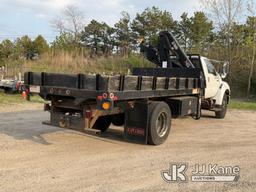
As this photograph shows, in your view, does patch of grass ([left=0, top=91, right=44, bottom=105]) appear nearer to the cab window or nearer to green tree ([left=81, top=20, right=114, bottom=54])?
the cab window

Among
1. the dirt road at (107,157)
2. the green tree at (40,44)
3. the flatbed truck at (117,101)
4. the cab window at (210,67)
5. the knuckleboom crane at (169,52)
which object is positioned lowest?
the dirt road at (107,157)

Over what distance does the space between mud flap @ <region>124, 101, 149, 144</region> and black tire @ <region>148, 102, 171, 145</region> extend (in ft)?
0.36

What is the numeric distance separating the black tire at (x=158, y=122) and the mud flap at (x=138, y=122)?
0.11m

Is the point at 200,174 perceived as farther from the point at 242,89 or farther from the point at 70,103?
the point at 242,89

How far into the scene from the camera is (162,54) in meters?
11.2

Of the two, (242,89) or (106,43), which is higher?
(106,43)

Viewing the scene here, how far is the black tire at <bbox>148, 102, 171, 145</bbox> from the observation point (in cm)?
743

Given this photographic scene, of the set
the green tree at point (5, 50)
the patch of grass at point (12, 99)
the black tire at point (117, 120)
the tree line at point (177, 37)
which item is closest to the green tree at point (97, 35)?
the tree line at point (177, 37)

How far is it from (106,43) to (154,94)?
143 feet

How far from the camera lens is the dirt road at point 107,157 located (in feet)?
16.8

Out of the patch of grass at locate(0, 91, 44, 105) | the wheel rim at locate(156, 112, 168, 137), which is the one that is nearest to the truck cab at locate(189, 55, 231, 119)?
the wheel rim at locate(156, 112, 168, 137)

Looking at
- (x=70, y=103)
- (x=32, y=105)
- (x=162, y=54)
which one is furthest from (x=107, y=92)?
(x=32, y=105)

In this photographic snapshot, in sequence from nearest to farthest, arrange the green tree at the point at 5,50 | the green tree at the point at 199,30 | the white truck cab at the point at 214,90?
the white truck cab at the point at 214,90 < the green tree at the point at 5,50 < the green tree at the point at 199,30

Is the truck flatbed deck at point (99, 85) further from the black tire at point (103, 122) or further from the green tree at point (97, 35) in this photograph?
the green tree at point (97, 35)
